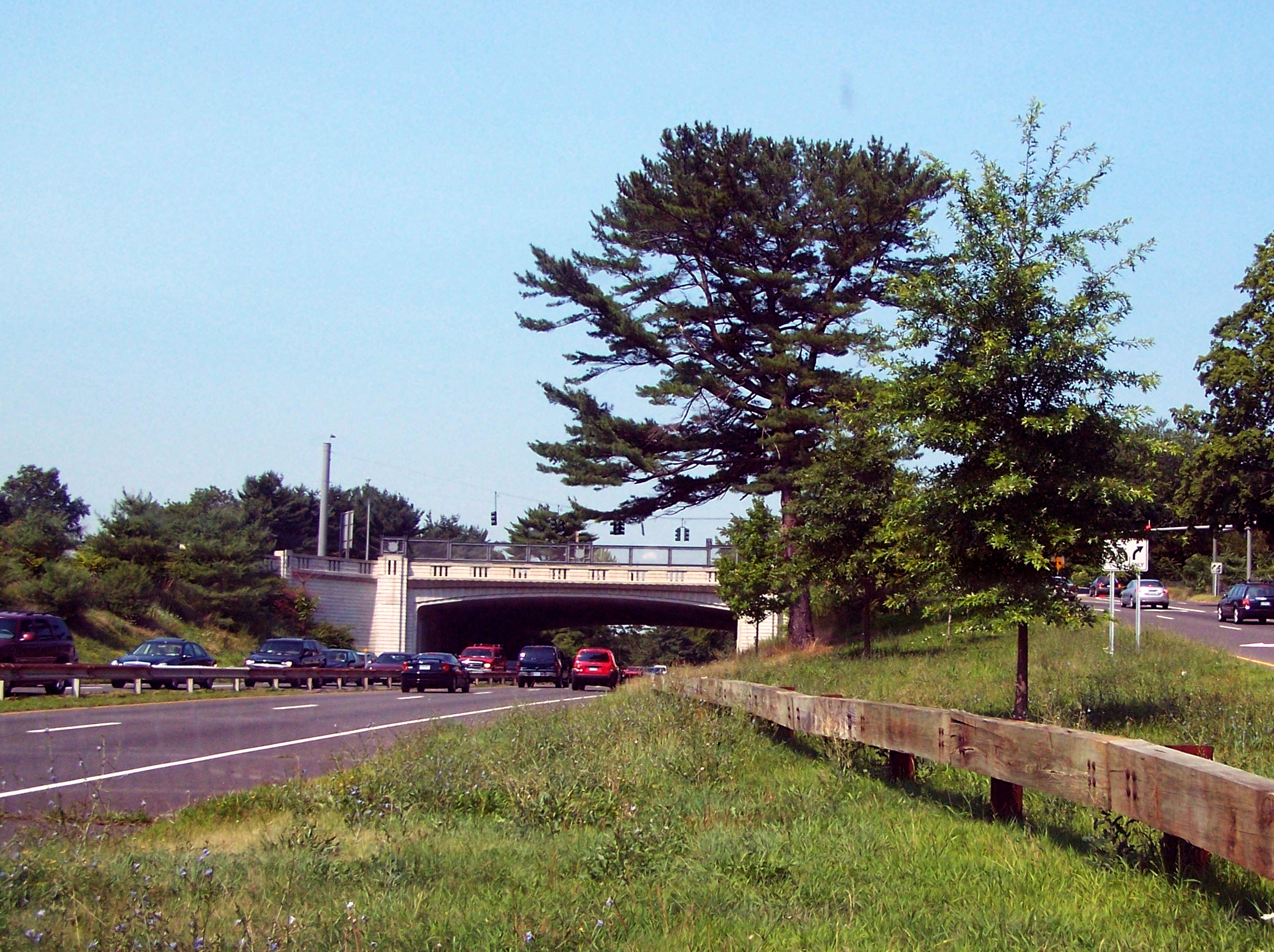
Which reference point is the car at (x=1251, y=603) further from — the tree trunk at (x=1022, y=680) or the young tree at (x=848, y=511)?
the tree trunk at (x=1022, y=680)

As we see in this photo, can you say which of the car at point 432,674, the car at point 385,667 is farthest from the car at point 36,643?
the car at point 385,667

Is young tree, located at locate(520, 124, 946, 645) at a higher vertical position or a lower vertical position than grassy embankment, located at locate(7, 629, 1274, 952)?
higher

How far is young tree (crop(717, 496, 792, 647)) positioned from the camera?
1515 inches

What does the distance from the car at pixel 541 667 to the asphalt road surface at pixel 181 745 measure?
22.7 m

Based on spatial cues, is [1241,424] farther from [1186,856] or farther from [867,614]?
[1186,856]

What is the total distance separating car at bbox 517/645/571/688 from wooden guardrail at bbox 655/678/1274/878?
4366cm

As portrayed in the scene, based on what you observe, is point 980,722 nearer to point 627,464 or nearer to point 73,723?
point 73,723

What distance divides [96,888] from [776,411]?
3074 cm

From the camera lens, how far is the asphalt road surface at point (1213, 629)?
28906 mm

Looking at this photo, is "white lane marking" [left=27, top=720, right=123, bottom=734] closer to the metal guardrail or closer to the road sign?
the metal guardrail

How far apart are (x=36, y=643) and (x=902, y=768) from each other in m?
28.2

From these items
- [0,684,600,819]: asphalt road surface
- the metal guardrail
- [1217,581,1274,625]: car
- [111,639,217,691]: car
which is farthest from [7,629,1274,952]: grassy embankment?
[1217,581,1274,625]: car

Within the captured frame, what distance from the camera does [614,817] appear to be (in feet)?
26.8

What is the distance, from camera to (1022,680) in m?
13.8
